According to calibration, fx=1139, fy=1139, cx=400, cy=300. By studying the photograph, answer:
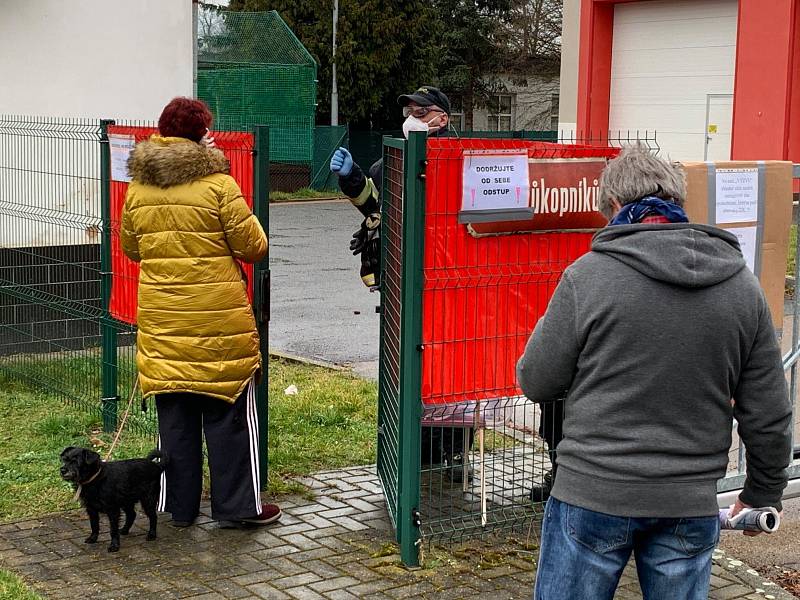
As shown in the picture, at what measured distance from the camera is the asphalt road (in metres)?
10.0

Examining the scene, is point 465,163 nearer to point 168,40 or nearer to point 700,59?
point 168,40

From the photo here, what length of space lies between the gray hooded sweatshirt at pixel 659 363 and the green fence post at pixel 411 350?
1826 mm

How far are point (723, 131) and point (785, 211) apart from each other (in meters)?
12.3

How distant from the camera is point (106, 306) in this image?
6.82 m

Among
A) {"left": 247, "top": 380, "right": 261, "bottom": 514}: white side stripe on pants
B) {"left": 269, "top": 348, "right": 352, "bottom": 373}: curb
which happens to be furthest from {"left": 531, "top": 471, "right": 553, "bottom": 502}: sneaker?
{"left": 269, "top": 348, "right": 352, "bottom": 373}: curb

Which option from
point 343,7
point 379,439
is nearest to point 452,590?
point 379,439

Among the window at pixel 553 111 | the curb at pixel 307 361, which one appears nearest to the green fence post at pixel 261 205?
the curb at pixel 307 361

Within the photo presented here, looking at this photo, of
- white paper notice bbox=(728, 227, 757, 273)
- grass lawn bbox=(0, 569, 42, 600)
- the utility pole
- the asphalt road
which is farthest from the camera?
the utility pole

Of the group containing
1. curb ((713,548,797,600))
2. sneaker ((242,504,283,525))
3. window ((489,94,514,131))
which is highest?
window ((489,94,514,131))

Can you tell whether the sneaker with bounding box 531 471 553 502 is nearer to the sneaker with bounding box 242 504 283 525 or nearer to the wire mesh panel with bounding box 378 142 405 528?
the wire mesh panel with bounding box 378 142 405 528

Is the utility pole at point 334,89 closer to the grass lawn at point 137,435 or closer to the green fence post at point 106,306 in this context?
the grass lawn at point 137,435

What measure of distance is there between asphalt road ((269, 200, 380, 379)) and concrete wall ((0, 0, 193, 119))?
8.08 feet

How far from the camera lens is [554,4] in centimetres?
4312

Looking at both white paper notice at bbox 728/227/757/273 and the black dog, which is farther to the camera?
white paper notice at bbox 728/227/757/273
